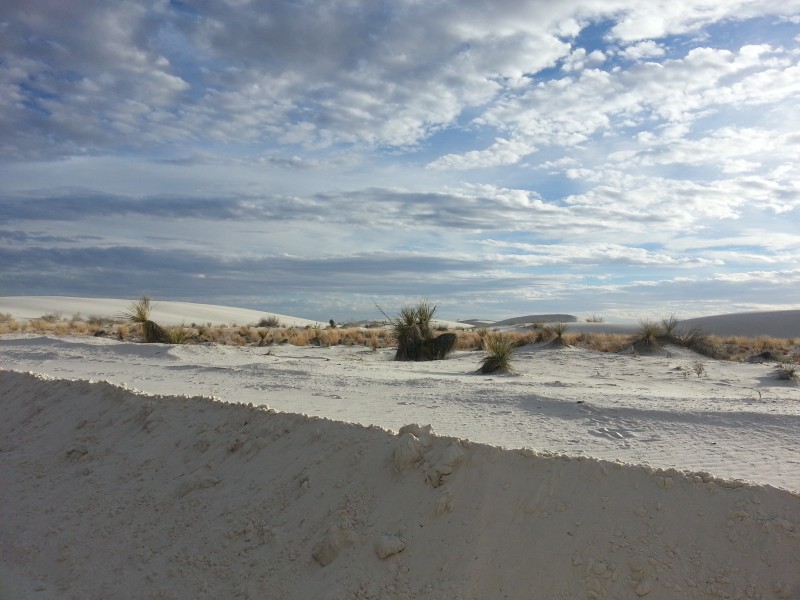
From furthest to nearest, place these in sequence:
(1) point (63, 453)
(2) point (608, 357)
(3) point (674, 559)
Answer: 1. (2) point (608, 357)
2. (1) point (63, 453)
3. (3) point (674, 559)

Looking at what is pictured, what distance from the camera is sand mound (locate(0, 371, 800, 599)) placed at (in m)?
4.68

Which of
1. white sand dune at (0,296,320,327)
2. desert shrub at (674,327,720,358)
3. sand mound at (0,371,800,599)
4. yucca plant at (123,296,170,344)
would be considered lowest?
sand mound at (0,371,800,599)

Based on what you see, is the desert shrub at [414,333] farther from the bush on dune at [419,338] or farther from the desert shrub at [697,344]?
the desert shrub at [697,344]

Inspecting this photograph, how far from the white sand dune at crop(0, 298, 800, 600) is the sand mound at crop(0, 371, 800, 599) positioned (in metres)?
0.02

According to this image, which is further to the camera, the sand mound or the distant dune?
the distant dune

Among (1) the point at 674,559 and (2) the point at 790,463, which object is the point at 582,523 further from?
(2) the point at 790,463

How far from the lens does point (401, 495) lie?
5.77 m

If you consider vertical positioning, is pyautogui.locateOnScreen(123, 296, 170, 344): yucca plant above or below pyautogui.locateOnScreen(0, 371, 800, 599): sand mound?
above

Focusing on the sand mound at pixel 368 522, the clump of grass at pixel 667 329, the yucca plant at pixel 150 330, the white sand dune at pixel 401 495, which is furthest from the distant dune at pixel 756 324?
the sand mound at pixel 368 522

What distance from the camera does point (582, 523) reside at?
500 cm

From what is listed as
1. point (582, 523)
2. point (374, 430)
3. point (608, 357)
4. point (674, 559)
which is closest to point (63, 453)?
point (374, 430)

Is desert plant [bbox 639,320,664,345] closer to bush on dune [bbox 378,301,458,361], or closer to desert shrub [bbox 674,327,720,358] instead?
desert shrub [bbox 674,327,720,358]

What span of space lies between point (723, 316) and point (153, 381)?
56189 millimetres

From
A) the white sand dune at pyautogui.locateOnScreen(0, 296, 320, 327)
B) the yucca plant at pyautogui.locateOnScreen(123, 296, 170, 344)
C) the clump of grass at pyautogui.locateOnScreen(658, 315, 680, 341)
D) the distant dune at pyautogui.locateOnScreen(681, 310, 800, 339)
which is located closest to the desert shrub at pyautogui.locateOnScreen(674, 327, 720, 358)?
the clump of grass at pyautogui.locateOnScreen(658, 315, 680, 341)
